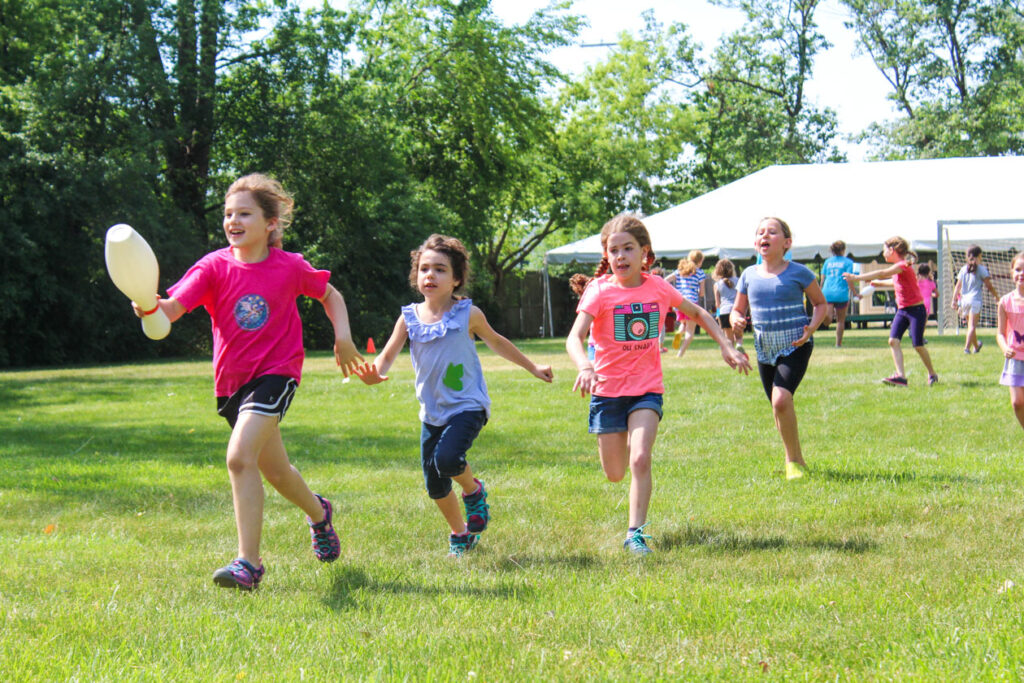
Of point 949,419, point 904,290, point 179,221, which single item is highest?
point 179,221

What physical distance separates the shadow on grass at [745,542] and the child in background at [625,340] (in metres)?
0.32

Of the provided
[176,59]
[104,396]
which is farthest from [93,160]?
[104,396]

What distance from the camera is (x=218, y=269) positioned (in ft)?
16.5

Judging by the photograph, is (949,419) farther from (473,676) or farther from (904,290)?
(473,676)

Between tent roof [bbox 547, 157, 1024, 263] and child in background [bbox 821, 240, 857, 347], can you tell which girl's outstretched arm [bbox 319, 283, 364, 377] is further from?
tent roof [bbox 547, 157, 1024, 263]

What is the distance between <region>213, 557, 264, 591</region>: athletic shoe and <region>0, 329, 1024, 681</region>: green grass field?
7 centimetres

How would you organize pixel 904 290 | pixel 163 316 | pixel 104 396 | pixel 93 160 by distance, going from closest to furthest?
pixel 163 316 < pixel 904 290 < pixel 104 396 < pixel 93 160

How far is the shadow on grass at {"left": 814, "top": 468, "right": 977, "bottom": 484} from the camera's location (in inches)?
279

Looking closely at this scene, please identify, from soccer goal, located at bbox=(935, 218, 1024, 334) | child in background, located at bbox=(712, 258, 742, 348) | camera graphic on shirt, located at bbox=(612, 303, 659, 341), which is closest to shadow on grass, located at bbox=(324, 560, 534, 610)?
camera graphic on shirt, located at bbox=(612, 303, 659, 341)

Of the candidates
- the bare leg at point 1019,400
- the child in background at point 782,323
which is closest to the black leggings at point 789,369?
the child in background at point 782,323

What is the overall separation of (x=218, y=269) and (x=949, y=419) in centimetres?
765

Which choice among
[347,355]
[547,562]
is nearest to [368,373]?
[347,355]

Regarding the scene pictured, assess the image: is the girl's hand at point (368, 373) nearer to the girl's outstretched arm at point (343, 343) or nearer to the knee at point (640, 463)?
the girl's outstretched arm at point (343, 343)

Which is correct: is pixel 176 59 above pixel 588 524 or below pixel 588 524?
above
